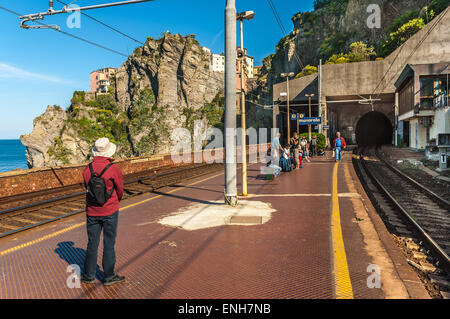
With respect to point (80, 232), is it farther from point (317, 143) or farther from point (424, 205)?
point (317, 143)

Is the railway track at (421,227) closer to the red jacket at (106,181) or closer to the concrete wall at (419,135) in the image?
the red jacket at (106,181)

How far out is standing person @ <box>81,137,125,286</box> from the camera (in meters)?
3.96

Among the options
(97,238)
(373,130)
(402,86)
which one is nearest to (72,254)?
(97,238)

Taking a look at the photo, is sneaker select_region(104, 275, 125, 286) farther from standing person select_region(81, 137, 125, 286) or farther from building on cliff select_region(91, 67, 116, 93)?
building on cliff select_region(91, 67, 116, 93)

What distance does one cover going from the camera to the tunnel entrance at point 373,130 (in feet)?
203

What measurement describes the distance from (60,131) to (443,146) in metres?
103

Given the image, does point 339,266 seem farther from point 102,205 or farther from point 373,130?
point 373,130

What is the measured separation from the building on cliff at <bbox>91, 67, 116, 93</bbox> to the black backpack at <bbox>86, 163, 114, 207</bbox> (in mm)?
159096

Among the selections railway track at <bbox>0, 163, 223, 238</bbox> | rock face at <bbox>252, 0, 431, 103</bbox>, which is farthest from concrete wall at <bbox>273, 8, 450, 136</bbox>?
railway track at <bbox>0, 163, 223, 238</bbox>

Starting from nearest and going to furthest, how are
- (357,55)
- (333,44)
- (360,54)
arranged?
(357,55) < (360,54) < (333,44)

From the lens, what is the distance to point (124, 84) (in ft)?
360

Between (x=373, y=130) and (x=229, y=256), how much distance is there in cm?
6702

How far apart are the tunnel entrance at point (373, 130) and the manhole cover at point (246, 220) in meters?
60.2

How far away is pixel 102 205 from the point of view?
398 cm
